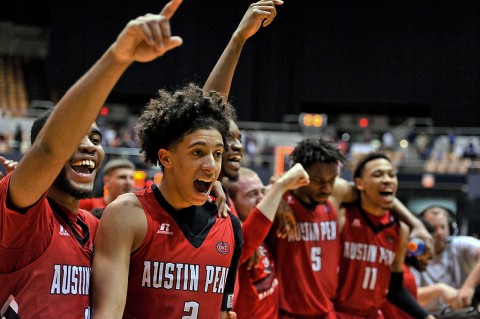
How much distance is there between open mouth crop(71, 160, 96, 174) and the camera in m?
2.69

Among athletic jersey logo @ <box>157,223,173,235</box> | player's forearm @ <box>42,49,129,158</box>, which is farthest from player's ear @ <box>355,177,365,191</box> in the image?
player's forearm @ <box>42,49,129,158</box>

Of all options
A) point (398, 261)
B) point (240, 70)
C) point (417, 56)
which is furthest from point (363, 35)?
point (398, 261)

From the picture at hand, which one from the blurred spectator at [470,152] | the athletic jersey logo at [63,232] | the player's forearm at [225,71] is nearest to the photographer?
the athletic jersey logo at [63,232]

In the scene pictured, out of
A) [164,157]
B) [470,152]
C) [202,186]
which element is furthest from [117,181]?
[470,152]

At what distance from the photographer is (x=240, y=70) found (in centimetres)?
2139

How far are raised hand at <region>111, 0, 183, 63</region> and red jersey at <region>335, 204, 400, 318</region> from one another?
325 centimetres

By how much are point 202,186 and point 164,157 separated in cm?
23

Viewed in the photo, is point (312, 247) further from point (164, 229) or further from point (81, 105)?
point (81, 105)

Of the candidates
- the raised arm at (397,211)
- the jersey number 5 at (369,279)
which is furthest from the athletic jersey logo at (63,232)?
the jersey number 5 at (369,279)

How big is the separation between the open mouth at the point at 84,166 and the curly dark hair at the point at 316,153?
2.14m

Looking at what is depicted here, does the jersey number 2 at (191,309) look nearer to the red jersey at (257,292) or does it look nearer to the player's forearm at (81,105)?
the player's forearm at (81,105)

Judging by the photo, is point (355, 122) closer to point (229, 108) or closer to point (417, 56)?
point (417, 56)

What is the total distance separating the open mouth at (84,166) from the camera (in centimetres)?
269

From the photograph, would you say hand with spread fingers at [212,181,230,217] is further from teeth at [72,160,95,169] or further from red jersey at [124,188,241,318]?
teeth at [72,160,95,169]
